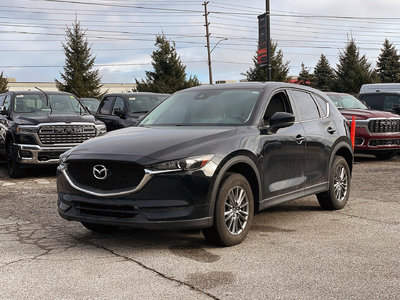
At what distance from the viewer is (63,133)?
10.5 metres

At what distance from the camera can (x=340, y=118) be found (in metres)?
7.45

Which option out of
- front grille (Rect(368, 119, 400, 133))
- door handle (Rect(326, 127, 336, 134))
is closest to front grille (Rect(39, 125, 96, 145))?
door handle (Rect(326, 127, 336, 134))

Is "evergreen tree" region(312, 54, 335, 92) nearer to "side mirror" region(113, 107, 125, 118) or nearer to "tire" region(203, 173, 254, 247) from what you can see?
"side mirror" region(113, 107, 125, 118)

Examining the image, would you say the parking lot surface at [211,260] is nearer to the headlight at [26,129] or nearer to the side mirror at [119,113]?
the headlight at [26,129]

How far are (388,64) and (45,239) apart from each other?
5765 cm

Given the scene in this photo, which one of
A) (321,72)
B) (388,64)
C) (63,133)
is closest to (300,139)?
(63,133)

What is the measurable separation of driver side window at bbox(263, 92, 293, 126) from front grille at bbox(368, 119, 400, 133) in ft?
23.8

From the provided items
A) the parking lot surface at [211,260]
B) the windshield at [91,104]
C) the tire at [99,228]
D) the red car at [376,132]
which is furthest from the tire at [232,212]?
A: the windshield at [91,104]

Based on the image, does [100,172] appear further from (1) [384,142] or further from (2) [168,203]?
(1) [384,142]

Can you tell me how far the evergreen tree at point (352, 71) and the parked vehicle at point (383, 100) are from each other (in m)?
31.0

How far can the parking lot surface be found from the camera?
Result: 4.00m

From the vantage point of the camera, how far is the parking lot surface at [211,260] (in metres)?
4.00

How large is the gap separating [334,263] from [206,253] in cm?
116

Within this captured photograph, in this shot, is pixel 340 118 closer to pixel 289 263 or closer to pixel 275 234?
pixel 275 234
